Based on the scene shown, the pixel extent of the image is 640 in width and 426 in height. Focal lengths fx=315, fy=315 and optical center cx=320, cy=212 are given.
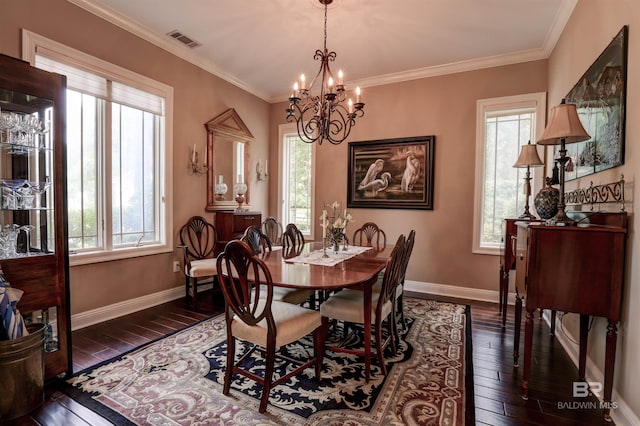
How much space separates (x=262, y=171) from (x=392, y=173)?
2.18 meters

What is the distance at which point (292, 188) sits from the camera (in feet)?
18.1

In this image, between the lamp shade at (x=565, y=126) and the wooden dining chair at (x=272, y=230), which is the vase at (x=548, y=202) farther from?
the wooden dining chair at (x=272, y=230)

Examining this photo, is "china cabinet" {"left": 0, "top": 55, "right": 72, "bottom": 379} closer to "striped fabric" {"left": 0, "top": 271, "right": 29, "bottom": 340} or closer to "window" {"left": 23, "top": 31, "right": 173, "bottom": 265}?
"striped fabric" {"left": 0, "top": 271, "right": 29, "bottom": 340}

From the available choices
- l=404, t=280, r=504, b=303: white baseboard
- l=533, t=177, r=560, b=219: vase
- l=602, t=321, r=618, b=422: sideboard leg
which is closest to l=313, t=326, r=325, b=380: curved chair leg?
l=602, t=321, r=618, b=422: sideboard leg

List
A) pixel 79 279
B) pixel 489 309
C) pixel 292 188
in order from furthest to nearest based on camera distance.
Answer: pixel 292 188 < pixel 489 309 < pixel 79 279

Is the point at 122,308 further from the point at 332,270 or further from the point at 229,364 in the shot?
the point at 332,270

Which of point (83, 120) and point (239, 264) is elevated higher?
point (83, 120)

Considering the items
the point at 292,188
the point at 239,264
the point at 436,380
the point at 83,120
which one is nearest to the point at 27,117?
the point at 83,120

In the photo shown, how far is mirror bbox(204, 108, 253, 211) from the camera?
4.33 m

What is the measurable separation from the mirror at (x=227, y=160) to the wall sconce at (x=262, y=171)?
0.28 metres

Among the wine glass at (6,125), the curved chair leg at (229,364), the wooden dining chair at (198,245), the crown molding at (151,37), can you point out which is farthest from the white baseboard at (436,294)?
the crown molding at (151,37)

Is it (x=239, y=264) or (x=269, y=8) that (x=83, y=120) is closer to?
(x=269, y=8)

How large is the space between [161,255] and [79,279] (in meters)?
0.87

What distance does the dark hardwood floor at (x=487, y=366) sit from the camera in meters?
1.80
